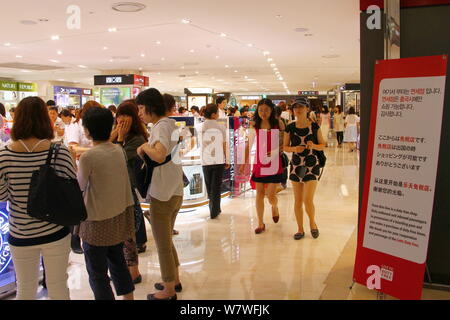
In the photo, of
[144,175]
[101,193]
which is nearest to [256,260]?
[144,175]

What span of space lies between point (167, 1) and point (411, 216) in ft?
18.6

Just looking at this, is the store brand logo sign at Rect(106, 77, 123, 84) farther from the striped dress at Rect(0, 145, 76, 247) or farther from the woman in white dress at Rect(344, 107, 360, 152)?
the striped dress at Rect(0, 145, 76, 247)

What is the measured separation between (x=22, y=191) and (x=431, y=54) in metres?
3.04

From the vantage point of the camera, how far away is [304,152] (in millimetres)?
4566

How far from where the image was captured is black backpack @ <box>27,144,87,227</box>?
2064 mm

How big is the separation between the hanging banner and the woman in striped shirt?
2094mm

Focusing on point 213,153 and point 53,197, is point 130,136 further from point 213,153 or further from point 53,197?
point 213,153

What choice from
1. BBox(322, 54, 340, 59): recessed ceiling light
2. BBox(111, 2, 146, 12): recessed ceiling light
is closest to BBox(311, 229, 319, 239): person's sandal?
BBox(111, 2, 146, 12): recessed ceiling light

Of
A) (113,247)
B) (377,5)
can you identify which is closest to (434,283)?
(377,5)

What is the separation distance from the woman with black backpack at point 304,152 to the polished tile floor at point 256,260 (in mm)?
485

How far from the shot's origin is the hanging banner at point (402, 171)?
2658 mm

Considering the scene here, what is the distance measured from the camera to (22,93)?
19.5 m
